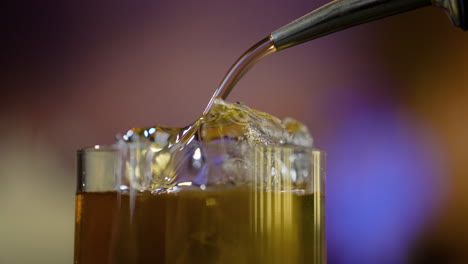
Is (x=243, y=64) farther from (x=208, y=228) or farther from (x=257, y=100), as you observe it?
(x=257, y=100)

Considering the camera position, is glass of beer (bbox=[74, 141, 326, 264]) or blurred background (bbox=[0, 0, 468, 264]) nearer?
glass of beer (bbox=[74, 141, 326, 264])

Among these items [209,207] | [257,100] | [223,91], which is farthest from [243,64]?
[257,100]

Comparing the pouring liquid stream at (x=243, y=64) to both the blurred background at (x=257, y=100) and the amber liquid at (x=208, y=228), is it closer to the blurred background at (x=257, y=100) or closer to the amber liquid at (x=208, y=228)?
the amber liquid at (x=208, y=228)

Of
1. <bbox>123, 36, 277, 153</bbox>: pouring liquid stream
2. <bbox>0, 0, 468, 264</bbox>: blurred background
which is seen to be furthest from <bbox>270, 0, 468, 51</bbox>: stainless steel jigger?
<bbox>0, 0, 468, 264</bbox>: blurred background

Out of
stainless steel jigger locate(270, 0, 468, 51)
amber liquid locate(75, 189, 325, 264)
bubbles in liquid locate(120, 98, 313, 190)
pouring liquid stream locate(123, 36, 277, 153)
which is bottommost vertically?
amber liquid locate(75, 189, 325, 264)

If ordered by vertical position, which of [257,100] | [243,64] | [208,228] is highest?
[257,100]

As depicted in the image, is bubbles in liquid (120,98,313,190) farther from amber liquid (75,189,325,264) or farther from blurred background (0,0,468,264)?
blurred background (0,0,468,264)
